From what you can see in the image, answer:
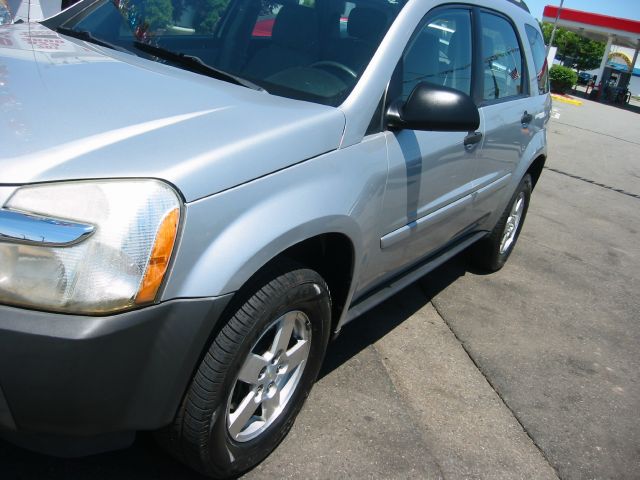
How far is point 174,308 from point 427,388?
6.16 ft

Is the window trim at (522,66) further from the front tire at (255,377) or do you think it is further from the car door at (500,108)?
the front tire at (255,377)

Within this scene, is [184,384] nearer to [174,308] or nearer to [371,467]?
[174,308]

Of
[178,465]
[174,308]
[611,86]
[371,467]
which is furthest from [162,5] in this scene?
[611,86]

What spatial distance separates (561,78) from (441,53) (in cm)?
2845

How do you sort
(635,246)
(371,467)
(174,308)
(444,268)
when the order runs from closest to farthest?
(174,308) → (371,467) → (444,268) → (635,246)

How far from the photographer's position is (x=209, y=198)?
1815mm

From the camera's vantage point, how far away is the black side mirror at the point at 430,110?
2.54 metres

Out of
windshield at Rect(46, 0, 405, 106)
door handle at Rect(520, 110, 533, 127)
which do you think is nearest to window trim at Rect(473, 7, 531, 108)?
door handle at Rect(520, 110, 533, 127)

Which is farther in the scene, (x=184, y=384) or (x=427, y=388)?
(x=427, y=388)

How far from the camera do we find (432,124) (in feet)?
8.41

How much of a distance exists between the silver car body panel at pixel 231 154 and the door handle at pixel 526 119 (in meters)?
1.25

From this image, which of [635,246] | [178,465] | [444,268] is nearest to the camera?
[178,465]

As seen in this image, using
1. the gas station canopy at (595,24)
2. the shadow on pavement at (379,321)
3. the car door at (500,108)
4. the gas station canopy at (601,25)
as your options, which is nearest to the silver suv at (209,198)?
the car door at (500,108)

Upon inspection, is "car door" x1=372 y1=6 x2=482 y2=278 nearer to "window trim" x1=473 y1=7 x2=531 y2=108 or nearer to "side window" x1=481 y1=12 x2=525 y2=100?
"window trim" x1=473 y1=7 x2=531 y2=108
